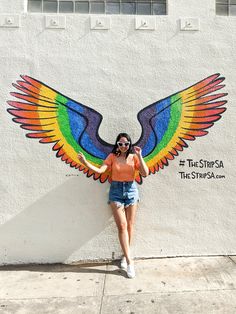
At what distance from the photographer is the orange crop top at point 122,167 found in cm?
405

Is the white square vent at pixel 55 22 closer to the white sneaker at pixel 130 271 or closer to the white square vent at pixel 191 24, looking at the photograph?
the white square vent at pixel 191 24

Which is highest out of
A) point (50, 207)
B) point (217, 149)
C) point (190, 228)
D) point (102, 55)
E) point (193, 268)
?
point (102, 55)

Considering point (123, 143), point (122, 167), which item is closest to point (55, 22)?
point (123, 143)

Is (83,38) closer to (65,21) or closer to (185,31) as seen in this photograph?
(65,21)


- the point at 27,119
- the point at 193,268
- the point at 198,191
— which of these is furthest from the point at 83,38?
the point at 193,268

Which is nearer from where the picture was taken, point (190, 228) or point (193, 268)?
point (193, 268)

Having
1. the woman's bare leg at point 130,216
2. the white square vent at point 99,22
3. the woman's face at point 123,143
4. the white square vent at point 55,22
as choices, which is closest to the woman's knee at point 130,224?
the woman's bare leg at point 130,216

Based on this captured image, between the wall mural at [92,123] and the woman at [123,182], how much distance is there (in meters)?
0.29

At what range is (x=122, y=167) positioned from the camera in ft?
13.3

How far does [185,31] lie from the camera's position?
446cm

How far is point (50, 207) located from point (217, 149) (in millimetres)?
2302

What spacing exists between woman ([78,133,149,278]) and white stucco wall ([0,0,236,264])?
32cm

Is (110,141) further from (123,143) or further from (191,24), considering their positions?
(191,24)

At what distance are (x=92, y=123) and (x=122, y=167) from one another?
74 centimetres
